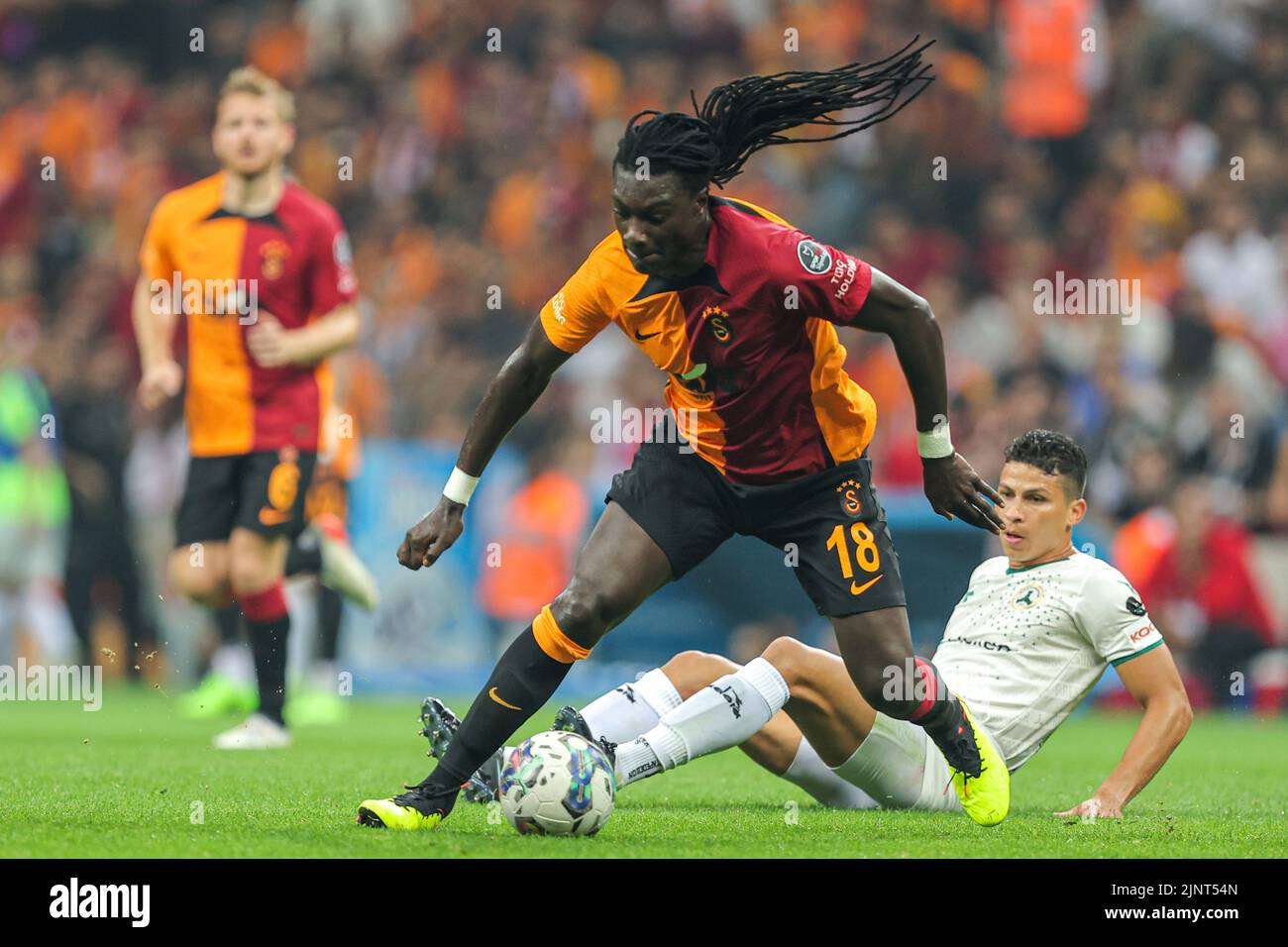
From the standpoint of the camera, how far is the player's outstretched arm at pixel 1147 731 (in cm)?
632

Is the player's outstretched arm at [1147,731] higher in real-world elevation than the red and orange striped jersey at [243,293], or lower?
lower

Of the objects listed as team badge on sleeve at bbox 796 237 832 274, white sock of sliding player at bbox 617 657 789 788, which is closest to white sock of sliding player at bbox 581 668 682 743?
white sock of sliding player at bbox 617 657 789 788

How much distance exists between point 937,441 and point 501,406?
1.38 m

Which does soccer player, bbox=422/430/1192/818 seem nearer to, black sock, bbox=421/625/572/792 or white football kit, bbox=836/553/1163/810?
white football kit, bbox=836/553/1163/810

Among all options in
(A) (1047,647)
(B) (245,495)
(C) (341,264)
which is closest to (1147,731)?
(A) (1047,647)

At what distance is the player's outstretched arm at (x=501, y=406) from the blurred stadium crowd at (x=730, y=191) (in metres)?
7.68

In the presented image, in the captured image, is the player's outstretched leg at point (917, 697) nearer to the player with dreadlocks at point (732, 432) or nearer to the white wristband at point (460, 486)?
the player with dreadlocks at point (732, 432)

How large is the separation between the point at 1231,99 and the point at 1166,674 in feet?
32.6

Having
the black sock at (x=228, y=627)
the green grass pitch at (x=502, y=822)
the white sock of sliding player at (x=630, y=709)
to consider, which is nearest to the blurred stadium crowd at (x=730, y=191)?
the black sock at (x=228, y=627)

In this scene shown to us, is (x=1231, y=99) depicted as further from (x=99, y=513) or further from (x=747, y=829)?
(x=747, y=829)

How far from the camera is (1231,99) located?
49.8 ft

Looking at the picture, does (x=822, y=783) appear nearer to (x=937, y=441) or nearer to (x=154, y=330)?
(x=937, y=441)

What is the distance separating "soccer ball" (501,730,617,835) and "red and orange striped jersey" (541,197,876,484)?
106 centimetres
